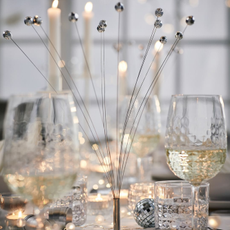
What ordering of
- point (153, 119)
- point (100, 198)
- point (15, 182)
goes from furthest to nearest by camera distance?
point (153, 119), point (100, 198), point (15, 182)

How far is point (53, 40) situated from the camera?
3.91 ft

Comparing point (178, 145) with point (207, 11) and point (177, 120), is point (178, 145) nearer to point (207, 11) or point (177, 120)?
point (177, 120)

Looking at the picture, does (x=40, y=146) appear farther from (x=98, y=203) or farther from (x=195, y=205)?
(x=98, y=203)

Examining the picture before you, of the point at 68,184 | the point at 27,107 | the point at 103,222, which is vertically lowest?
the point at 103,222

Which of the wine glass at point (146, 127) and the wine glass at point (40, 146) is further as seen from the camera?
the wine glass at point (146, 127)

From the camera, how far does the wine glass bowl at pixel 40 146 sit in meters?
0.52

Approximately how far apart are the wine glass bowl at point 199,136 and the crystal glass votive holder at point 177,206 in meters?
0.04

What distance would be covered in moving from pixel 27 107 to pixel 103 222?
1.28 feet

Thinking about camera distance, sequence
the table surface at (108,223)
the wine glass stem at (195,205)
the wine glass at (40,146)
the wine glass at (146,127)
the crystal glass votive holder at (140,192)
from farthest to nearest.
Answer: the wine glass at (146,127)
the crystal glass votive holder at (140,192)
the table surface at (108,223)
the wine glass stem at (195,205)
the wine glass at (40,146)

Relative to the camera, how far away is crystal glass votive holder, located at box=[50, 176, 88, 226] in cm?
78

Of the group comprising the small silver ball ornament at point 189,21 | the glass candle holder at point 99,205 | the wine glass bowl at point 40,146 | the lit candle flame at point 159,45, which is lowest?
the glass candle holder at point 99,205

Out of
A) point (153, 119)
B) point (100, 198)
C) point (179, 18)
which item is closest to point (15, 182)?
point (100, 198)

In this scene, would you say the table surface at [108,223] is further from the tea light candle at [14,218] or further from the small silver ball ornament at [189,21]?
the small silver ball ornament at [189,21]

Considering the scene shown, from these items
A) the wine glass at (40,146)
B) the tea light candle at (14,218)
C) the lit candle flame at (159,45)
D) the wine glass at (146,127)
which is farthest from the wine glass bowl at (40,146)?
the wine glass at (146,127)
